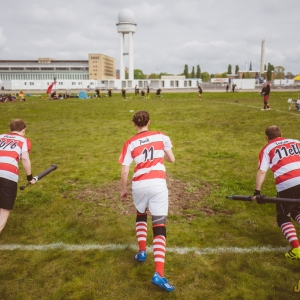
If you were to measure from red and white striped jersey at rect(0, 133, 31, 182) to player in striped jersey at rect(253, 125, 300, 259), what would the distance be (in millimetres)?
3651

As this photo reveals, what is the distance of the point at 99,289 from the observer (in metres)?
3.70

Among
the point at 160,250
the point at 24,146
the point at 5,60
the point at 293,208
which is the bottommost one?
the point at 160,250

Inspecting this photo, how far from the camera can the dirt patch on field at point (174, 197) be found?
6.10 meters

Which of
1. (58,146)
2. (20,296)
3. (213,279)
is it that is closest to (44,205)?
(20,296)

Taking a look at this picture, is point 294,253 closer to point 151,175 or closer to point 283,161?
point 283,161

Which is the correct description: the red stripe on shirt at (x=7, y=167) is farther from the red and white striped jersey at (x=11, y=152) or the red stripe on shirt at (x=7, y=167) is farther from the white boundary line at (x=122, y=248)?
the white boundary line at (x=122, y=248)

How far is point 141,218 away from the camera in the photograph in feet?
13.8

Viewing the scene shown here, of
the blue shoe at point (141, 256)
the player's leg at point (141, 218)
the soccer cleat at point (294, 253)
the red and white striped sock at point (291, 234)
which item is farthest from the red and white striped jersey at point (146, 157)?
the soccer cleat at point (294, 253)

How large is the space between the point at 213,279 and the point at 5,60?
179 m

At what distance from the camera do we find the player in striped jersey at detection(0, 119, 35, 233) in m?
4.31

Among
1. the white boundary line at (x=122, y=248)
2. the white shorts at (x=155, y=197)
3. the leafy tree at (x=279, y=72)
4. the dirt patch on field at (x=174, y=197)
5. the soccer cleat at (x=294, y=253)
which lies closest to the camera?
the white shorts at (x=155, y=197)

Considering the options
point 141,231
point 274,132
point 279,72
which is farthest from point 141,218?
point 279,72

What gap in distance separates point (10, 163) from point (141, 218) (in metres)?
2.17

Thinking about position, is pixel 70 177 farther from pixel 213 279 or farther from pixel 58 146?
pixel 213 279
